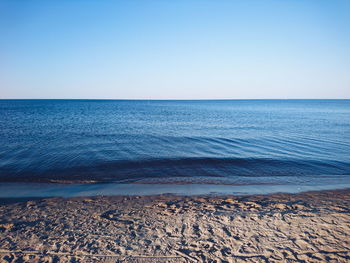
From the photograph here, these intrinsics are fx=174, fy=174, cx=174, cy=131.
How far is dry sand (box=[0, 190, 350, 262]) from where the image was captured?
4.65 metres

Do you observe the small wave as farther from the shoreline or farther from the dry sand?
the dry sand

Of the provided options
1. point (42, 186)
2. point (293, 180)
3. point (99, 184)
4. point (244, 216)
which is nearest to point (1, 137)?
point (42, 186)

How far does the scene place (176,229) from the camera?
5723 millimetres

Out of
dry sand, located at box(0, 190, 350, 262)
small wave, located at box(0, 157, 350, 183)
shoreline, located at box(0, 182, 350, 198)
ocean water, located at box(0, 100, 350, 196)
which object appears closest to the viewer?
dry sand, located at box(0, 190, 350, 262)

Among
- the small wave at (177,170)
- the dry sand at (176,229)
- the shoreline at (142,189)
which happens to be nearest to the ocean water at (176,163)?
the small wave at (177,170)

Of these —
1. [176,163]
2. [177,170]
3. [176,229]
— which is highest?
[176,229]

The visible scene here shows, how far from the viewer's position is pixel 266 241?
5.15 metres

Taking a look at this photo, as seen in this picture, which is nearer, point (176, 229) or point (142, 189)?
point (176, 229)

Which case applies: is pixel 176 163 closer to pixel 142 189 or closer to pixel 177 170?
pixel 177 170

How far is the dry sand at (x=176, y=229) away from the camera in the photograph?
4.65m

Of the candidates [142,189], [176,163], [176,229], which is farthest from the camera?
[176,163]

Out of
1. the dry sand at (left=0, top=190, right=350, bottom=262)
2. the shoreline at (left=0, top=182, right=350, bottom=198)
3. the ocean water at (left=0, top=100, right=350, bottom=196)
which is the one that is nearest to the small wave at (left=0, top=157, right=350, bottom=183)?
the ocean water at (left=0, top=100, right=350, bottom=196)

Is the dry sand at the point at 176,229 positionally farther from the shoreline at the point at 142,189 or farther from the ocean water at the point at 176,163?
the ocean water at the point at 176,163

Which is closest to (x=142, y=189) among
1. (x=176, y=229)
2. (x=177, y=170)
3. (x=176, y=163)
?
(x=177, y=170)
